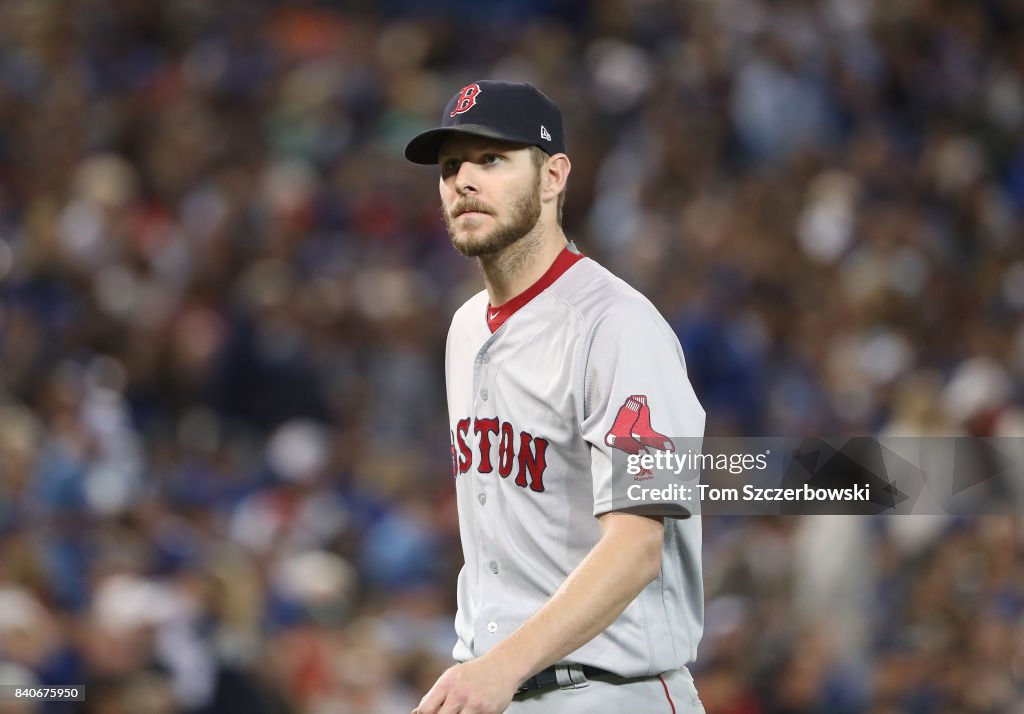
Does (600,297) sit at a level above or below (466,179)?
below

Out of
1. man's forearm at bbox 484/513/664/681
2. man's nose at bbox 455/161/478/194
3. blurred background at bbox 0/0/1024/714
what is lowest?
man's forearm at bbox 484/513/664/681

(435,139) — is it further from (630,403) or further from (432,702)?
(432,702)

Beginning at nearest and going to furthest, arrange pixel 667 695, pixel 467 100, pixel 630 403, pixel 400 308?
pixel 630 403, pixel 667 695, pixel 467 100, pixel 400 308

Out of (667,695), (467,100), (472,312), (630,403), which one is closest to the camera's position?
(630,403)

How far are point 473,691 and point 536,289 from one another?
2.71 ft

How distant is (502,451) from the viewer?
2682 mm

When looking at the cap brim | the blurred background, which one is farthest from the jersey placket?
the blurred background

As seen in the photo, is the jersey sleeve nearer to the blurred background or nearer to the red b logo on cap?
the red b logo on cap

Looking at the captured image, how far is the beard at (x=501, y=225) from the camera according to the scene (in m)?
2.67

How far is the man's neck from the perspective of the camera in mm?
2758

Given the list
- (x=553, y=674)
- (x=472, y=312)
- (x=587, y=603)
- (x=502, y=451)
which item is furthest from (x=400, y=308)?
(x=587, y=603)

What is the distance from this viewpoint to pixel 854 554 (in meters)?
6.13

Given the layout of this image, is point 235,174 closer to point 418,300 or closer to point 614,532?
point 418,300

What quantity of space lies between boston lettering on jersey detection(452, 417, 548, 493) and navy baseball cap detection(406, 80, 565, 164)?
1.67 feet
